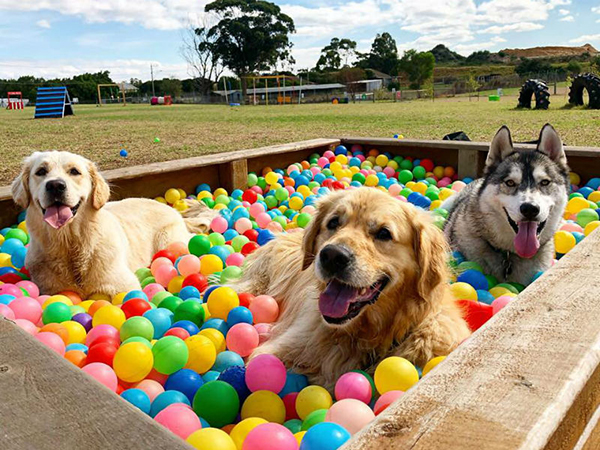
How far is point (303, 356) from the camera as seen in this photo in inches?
118

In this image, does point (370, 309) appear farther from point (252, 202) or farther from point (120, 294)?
point (252, 202)

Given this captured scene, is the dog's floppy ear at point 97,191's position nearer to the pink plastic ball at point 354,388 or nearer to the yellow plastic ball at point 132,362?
the yellow plastic ball at point 132,362

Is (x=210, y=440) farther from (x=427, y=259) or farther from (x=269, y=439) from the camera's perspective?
(x=427, y=259)

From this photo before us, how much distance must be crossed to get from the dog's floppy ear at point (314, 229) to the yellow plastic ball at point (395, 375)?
86 cm

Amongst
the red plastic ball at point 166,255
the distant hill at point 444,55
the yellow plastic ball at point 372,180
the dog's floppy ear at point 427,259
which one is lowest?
the red plastic ball at point 166,255

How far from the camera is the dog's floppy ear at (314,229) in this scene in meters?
3.12

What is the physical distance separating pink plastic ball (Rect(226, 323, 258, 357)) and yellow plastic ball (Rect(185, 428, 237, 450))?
1.17 meters

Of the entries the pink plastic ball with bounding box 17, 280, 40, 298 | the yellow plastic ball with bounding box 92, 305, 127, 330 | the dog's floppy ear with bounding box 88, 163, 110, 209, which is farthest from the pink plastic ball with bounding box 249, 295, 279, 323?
the pink plastic ball with bounding box 17, 280, 40, 298

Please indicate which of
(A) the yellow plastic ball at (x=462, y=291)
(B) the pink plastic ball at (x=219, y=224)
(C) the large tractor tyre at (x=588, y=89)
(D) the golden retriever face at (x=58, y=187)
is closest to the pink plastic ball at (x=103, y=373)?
(D) the golden retriever face at (x=58, y=187)

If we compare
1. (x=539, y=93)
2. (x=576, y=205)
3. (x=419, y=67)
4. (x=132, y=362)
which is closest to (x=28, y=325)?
(x=132, y=362)

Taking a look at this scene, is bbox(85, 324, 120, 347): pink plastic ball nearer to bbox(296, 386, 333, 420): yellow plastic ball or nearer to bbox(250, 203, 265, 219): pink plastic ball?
bbox(296, 386, 333, 420): yellow plastic ball

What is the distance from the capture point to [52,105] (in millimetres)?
30156

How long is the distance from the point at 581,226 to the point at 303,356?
4.01 metres

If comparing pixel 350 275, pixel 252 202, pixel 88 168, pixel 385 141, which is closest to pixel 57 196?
pixel 88 168
